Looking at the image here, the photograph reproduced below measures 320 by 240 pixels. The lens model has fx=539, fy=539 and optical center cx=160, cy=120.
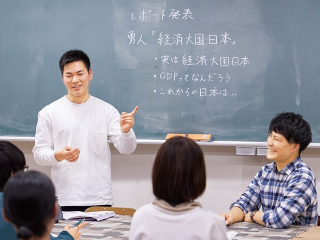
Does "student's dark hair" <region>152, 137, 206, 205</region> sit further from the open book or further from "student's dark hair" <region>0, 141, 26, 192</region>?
the open book

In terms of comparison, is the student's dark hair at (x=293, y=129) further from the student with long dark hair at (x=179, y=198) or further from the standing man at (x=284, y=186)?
the student with long dark hair at (x=179, y=198)

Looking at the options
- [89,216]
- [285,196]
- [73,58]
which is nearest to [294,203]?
[285,196]

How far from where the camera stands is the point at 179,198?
166 centimetres

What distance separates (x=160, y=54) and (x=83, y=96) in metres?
0.65

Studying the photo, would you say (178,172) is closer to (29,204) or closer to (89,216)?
(29,204)

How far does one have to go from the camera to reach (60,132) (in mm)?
3514

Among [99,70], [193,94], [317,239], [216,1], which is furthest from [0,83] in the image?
[317,239]

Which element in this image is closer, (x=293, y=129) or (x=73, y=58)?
(x=293, y=129)

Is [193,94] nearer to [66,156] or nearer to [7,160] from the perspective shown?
[66,156]

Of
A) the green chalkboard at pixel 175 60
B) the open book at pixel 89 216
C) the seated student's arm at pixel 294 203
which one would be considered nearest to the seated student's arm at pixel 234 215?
the seated student's arm at pixel 294 203

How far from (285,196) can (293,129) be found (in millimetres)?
353

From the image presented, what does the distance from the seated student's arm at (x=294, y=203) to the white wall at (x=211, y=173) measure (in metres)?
1.11

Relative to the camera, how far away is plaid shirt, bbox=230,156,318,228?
2.54m

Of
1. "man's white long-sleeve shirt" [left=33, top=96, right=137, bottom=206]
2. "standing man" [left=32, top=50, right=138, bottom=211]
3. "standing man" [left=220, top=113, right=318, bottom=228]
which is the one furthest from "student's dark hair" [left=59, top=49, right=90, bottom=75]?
"standing man" [left=220, top=113, right=318, bottom=228]
